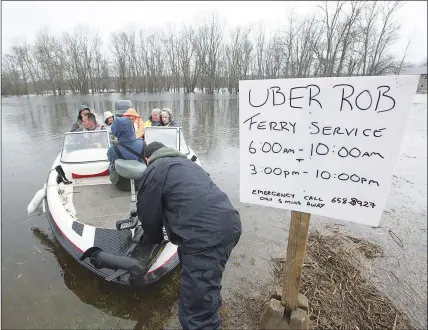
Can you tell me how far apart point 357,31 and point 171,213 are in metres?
35.0

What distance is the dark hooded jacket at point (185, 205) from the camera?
203cm

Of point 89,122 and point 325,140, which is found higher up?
point 325,140

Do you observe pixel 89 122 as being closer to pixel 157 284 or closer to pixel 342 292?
pixel 157 284

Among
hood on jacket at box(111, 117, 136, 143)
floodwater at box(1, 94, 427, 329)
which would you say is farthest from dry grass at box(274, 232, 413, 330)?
hood on jacket at box(111, 117, 136, 143)

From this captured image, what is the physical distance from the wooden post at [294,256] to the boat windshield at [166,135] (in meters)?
3.78

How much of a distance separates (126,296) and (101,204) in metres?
1.49

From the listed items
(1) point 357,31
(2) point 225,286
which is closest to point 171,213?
(2) point 225,286

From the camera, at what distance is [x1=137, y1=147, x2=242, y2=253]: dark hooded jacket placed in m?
2.03

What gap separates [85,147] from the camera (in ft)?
17.5

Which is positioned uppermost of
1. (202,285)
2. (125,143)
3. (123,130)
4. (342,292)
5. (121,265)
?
(123,130)

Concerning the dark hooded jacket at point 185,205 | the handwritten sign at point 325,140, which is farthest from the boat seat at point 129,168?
the handwritten sign at point 325,140

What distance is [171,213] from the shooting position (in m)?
2.17

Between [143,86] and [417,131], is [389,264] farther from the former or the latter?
[143,86]

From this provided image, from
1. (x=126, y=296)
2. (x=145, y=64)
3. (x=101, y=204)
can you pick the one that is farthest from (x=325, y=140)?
(x=145, y=64)
